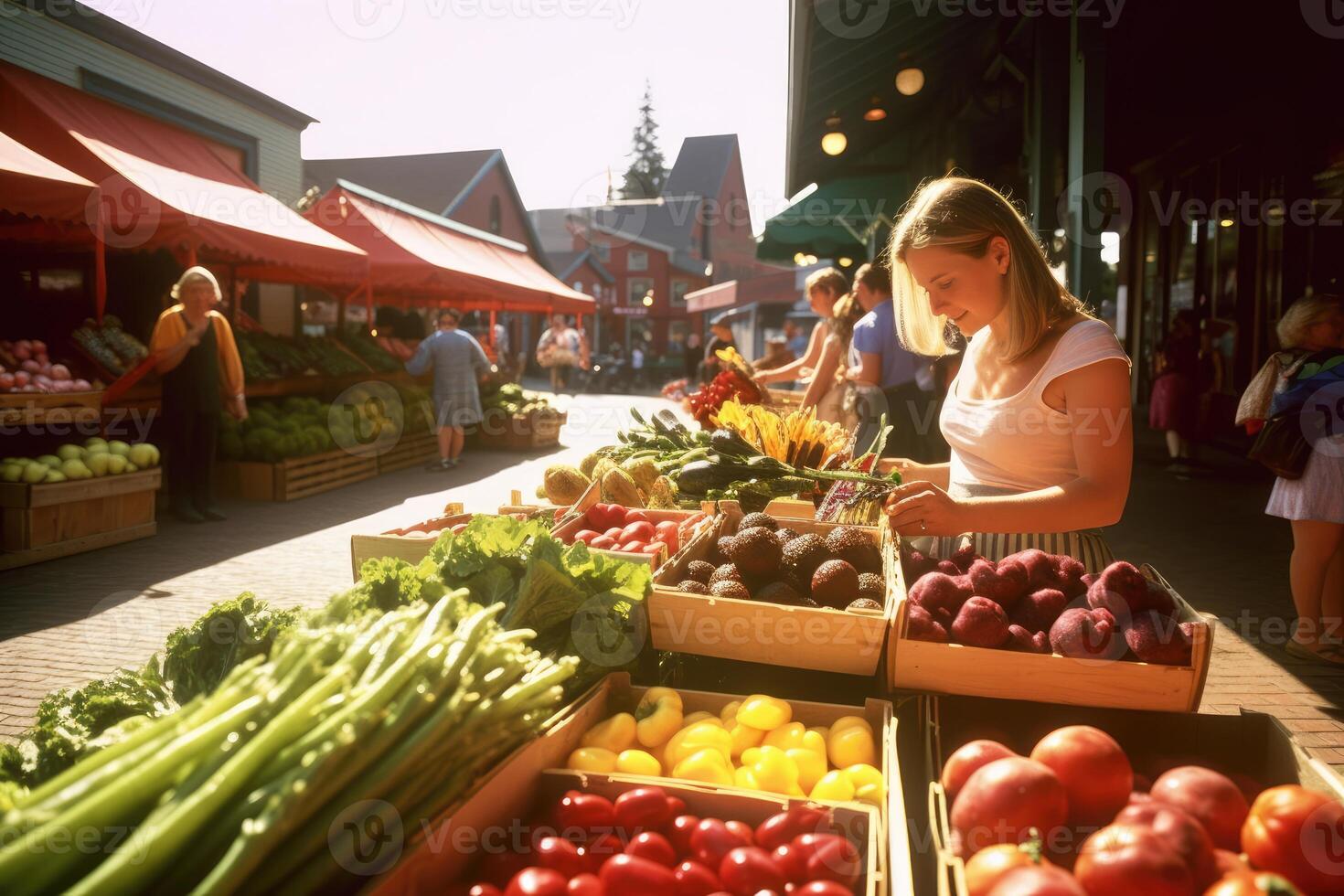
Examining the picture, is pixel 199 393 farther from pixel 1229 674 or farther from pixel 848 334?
pixel 1229 674

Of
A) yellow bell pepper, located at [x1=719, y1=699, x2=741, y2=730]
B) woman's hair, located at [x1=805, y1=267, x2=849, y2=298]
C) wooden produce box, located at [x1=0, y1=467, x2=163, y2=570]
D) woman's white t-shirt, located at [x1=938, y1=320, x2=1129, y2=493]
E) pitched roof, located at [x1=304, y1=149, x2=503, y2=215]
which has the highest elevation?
pitched roof, located at [x1=304, y1=149, x2=503, y2=215]

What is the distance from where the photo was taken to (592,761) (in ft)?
6.11

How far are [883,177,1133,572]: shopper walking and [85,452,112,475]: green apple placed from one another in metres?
6.66

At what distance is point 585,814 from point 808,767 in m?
0.53

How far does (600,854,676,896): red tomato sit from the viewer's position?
145 cm

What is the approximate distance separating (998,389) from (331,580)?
4903mm

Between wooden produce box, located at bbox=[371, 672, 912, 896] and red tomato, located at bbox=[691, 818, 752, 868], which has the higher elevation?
wooden produce box, located at bbox=[371, 672, 912, 896]

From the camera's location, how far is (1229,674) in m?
4.42

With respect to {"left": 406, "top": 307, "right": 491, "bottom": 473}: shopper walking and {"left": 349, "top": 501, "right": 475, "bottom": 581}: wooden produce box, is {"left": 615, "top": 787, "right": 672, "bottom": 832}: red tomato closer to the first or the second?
{"left": 349, "top": 501, "right": 475, "bottom": 581}: wooden produce box

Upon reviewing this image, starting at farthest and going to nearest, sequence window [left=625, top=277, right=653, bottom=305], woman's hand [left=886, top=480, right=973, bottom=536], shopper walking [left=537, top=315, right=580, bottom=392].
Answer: window [left=625, top=277, right=653, bottom=305] < shopper walking [left=537, top=315, right=580, bottom=392] < woman's hand [left=886, top=480, right=973, bottom=536]

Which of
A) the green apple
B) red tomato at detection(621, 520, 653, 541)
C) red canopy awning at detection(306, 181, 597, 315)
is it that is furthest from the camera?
red canopy awning at detection(306, 181, 597, 315)

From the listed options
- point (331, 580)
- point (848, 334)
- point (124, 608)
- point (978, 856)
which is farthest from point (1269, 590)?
point (124, 608)

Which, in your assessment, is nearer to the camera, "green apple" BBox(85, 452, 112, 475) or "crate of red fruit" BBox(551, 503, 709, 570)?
"crate of red fruit" BBox(551, 503, 709, 570)

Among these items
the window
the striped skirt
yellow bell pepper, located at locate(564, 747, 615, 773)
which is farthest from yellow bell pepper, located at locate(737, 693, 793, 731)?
the window
